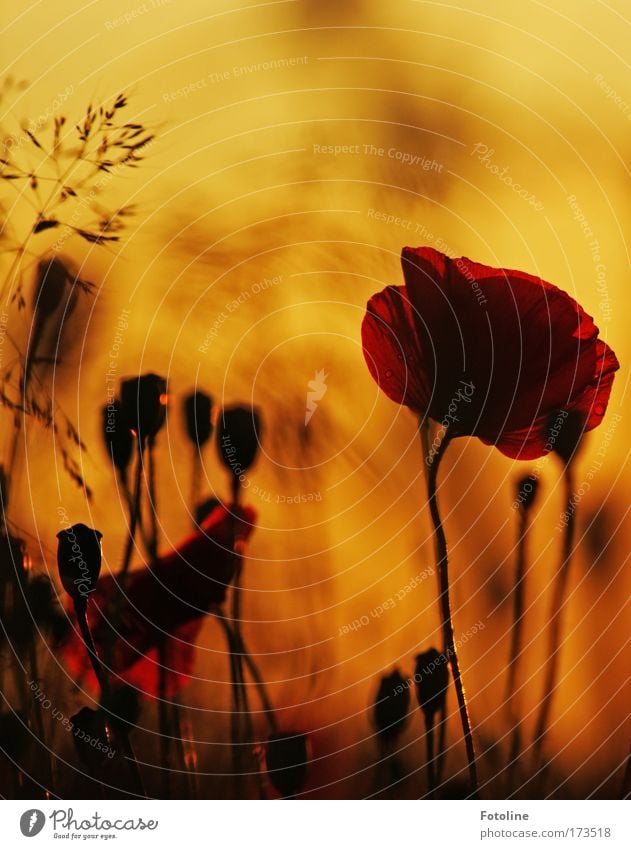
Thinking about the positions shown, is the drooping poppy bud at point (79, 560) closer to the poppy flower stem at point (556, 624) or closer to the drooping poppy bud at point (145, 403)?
the drooping poppy bud at point (145, 403)

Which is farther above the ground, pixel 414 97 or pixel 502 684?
pixel 414 97

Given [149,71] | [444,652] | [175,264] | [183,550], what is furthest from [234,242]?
[444,652]

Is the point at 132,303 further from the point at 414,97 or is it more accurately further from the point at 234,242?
the point at 414,97

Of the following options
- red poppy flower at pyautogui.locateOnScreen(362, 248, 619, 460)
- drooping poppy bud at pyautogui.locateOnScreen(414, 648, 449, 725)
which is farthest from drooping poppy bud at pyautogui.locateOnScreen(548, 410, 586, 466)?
drooping poppy bud at pyautogui.locateOnScreen(414, 648, 449, 725)

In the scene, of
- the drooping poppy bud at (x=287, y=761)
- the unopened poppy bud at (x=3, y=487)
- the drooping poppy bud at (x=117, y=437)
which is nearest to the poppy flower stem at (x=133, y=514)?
Answer: the drooping poppy bud at (x=117, y=437)

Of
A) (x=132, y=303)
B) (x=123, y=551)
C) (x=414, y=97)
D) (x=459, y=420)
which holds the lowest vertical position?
(x=123, y=551)

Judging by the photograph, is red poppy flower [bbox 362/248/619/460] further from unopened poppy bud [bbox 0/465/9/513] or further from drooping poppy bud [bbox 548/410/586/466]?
unopened poppy bud [bbox 0/465/9/513]
